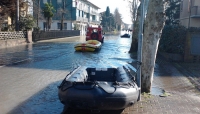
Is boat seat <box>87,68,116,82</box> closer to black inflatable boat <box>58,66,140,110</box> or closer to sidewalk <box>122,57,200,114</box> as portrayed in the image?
sidewalk <box>122,57,200,114</box>

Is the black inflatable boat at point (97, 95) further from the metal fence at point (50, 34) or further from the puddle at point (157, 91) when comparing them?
the metal fence at point (50, 34)

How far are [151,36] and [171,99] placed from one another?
5.99 ft

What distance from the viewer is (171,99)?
7234mm

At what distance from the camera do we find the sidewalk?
244 inches

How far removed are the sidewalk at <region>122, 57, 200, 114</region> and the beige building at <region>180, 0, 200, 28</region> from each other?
20.4 m

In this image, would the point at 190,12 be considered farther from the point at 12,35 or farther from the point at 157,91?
the point at 157,91

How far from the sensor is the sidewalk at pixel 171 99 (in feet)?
20.3

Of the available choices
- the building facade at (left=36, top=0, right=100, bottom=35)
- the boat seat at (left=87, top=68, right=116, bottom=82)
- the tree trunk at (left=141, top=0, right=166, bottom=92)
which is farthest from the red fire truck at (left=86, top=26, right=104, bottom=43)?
the building facade at (left=36, top=0, right=100, bottom=35)

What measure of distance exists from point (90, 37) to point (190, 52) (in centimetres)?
1848

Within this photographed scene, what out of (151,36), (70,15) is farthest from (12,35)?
(70,15)

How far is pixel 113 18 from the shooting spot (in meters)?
106

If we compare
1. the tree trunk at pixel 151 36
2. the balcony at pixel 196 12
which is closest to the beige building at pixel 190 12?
the balcony at pixel 196 12

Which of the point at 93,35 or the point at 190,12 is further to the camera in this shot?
the point at 93,35

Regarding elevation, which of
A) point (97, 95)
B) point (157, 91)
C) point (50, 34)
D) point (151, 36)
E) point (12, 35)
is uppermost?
point (151, 36)
